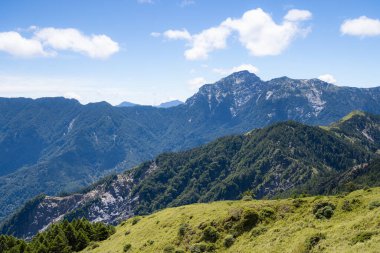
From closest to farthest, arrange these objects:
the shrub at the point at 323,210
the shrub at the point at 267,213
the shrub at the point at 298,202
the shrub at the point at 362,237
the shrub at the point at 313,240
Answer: the shrub at the point at 362,237 < the shrub at the point at 313,240 < the shrub at the point at 323,210 < the shrub at the point at 267,213 < the shrub at the point at 298,202

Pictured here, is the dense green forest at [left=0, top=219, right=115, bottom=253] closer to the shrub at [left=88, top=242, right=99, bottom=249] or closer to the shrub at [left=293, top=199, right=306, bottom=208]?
the shrub at [left=88, top=242, right=99, bottom=249]

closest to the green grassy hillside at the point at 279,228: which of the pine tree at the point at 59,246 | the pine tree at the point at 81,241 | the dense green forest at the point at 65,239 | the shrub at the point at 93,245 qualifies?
the shrub at the point at 93,245

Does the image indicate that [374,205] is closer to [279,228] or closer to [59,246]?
[279,228]

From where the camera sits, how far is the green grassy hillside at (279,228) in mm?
45156

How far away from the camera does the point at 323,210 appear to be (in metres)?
57.2

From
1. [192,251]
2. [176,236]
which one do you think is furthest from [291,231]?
[176,236]

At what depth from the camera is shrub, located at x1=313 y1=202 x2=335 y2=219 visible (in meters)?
56.1

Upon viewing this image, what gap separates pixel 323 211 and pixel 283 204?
8816 millimetres

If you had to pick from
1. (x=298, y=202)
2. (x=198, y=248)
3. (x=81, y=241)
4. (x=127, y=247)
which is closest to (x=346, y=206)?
(x=298, y=202)

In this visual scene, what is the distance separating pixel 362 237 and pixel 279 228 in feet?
53.6

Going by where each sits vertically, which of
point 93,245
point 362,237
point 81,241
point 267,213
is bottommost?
point 81,241

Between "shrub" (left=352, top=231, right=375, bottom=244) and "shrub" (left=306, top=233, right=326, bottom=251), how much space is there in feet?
15.2

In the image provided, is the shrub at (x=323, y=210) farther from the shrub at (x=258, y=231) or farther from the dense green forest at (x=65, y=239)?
the dense green forest at (x=65, y=239)

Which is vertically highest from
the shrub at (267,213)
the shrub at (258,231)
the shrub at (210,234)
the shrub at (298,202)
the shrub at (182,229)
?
the shrub at (298,202)
